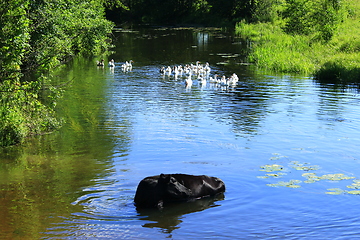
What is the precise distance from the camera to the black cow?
9.44 metres

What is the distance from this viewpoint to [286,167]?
12.7 m

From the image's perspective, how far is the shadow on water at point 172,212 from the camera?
8.88m

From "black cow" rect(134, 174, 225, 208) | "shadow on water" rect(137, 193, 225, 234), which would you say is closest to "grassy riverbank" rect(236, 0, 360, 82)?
"black cow" rect(134, 174, 225, 208)

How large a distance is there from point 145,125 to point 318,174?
7063 millimetres

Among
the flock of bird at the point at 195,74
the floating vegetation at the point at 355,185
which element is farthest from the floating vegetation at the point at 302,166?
the flock of bird at the point at 195,74

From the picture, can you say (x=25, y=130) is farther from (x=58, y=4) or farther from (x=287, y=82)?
(x=287, y=82)

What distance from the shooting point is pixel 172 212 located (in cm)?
944

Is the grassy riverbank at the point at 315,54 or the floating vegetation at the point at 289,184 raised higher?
the grassy riverbank at the point at 315,54

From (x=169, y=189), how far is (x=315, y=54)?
93.2ft

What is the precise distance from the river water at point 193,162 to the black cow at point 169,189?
0.22m

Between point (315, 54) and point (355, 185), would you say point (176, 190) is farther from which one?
point (315, 54)

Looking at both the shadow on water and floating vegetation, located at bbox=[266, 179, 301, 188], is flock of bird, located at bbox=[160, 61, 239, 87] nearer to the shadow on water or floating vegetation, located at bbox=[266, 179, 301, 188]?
floating vegetation, located at bbox=[266, 179, 301, 188]

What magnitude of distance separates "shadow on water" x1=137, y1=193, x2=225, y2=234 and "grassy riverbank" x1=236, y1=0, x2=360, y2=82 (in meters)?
21.4

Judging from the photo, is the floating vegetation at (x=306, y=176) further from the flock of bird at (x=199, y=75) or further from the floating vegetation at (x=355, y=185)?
the flock of bird at (x=199, y=75)
